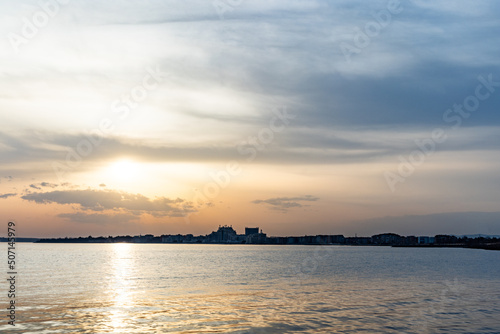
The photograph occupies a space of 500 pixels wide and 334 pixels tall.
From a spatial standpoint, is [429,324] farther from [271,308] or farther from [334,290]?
[334,290]

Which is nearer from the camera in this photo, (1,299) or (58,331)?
(58,331)

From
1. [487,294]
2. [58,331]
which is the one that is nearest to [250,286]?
[487,294]

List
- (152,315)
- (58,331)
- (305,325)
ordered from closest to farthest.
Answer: (58,331)
(305,325)
(152,315)

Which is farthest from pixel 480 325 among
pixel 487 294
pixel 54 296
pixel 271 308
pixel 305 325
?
pixel 54 296

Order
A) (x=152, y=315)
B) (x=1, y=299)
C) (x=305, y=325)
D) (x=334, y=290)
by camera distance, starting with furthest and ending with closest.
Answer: (x=334, y=290) → (x=1, y=299) → (x=152, y=315) → (x=305, y=325)

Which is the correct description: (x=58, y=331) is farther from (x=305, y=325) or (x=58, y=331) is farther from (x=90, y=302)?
(x=305, y=325)

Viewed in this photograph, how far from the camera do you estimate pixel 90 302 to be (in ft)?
178

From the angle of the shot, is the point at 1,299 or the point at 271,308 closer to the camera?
the point at 271,308

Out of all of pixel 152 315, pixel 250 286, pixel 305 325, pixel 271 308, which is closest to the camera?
pixel 305 325

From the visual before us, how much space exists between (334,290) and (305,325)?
28.0m

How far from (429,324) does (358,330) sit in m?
7.92

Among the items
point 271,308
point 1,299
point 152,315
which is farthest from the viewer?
point 1,299

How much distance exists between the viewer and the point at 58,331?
37688 mm

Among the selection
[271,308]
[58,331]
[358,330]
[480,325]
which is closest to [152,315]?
[58,331]
